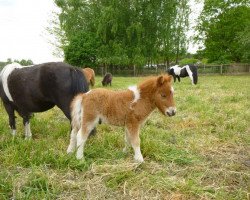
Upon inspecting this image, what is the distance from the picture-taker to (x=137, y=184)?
3.59 metres

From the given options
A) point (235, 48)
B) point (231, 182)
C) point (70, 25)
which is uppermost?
point (70, 25)

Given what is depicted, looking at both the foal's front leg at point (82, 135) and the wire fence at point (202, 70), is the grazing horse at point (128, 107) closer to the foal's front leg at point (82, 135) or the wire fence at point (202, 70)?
the foal's front leg at point (82, 135)

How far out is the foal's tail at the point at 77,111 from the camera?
15.0 ft

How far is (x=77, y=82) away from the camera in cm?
503

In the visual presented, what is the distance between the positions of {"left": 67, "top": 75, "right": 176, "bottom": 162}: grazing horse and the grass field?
0.35m

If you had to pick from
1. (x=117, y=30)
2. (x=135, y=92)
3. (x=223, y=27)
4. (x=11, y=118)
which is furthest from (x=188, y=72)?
(x=223, y=27)

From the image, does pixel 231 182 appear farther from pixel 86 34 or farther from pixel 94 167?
pixel 86 34

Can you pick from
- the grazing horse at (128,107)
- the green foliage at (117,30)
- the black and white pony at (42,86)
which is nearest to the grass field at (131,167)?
the grazing horse at (128,107)

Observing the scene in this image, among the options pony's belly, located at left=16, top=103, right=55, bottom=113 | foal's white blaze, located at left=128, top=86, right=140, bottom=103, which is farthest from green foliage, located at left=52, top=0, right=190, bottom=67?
foal's white blaze, located at left=128, top=86, right=140, bottom=103

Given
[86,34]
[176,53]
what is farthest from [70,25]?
[176,53]

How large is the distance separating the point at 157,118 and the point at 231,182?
3547mm

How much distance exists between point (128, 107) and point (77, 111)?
29.3 inches

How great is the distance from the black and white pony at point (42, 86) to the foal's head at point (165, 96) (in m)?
1.28

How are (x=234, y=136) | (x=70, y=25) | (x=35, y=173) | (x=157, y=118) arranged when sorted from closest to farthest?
1. (x=35, y=173)
2. (x=234, y=136)
3. (x=157, y=118)
4. (x=70, y=25)
